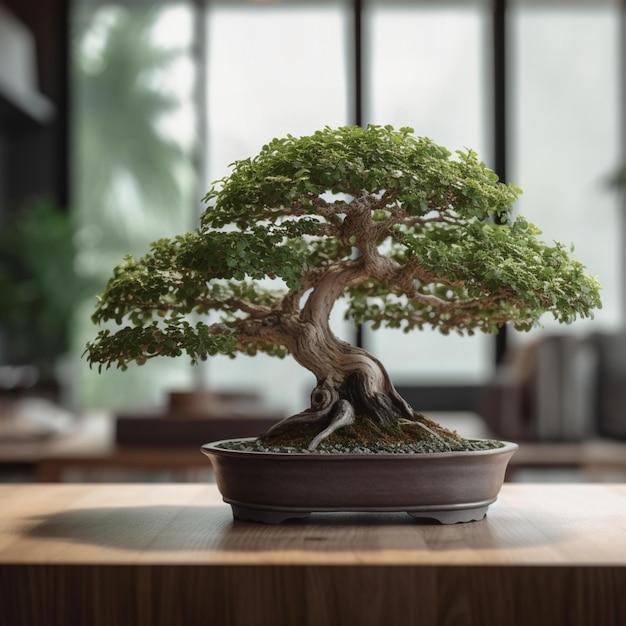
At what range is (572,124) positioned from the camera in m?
7.23

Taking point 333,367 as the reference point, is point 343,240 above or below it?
above

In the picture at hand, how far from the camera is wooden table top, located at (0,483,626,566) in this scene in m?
1.11

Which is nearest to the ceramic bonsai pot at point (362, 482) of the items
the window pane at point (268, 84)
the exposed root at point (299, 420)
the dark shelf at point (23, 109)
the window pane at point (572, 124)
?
the exposed root at point (299, 420)

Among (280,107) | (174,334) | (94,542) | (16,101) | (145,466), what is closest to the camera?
(94,542)

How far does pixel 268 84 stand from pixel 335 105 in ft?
1.61

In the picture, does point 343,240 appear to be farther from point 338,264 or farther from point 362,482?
point 362,482

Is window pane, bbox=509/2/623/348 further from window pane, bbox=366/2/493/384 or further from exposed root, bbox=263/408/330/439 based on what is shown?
exposed root, bbox=263/408/330/439

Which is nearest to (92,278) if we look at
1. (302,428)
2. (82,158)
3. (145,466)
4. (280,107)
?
(82,158)

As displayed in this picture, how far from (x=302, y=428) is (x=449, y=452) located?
239mm

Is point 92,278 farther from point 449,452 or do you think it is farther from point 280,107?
point 449,452

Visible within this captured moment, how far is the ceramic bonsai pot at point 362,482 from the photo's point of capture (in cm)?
131

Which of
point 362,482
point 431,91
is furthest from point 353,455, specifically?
point 431,91

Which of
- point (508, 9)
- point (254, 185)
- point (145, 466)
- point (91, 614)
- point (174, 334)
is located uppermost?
point (508, 9)

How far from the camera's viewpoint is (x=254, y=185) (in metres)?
1.33
